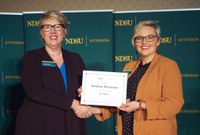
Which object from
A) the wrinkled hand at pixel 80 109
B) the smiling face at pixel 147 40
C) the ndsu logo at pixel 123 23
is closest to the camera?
the smiling face at pixel 147 40

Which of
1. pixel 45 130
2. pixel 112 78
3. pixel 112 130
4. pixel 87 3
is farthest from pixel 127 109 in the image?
pixel 87 3

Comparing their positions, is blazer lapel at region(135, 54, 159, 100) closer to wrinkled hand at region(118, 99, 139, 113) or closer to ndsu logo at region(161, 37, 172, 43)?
wrinkled hand at region(118, 99, 139, 113)

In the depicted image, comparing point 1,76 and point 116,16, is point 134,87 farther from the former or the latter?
point 1,76

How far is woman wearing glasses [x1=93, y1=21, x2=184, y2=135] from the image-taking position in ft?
5.88

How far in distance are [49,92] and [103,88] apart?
47 centimetres

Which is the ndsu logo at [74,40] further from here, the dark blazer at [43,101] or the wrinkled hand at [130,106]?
the wrinkled hand at [130,106]

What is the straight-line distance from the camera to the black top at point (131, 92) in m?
1.97

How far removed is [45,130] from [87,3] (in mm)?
2860

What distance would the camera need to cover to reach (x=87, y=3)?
427 centimetres

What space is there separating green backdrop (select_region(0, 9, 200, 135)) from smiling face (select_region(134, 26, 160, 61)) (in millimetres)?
A: 1721

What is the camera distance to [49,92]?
6.47ft

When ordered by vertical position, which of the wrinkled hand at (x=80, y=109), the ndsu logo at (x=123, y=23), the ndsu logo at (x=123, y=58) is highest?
the ndsu logo at (x=123, y=23)

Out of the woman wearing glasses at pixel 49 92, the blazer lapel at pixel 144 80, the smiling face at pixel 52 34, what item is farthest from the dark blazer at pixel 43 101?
the blazer lapel at pixel 144 80

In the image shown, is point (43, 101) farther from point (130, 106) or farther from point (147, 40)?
point (147, 40)
